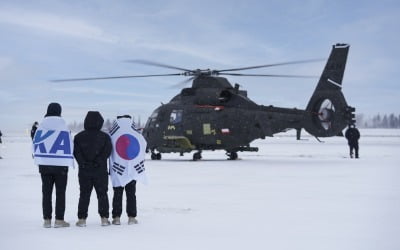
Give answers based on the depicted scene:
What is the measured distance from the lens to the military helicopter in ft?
74.1

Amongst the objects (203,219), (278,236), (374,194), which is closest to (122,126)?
(203,219)

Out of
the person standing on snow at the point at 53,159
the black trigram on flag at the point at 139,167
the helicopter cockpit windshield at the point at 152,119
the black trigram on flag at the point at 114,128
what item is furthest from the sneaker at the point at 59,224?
the helicopter cockpit windshield at the point at 152,119

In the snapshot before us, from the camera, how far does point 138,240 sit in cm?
A: 637

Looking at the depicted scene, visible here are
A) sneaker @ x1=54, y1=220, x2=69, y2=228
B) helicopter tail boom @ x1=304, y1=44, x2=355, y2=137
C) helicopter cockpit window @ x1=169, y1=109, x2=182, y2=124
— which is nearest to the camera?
sneaker @ x1=54, y1=220, x2=69, y2=228

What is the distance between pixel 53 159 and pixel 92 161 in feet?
1.88

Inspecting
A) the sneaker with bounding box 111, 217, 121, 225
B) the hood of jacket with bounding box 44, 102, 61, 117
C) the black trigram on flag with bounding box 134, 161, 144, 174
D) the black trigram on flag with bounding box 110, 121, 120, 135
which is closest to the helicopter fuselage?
the black trigram on flag with bounding box 134, 161, 144, 174

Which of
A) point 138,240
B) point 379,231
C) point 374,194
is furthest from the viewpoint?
point 374,194

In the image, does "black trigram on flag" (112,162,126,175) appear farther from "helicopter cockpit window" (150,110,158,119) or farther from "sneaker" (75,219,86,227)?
"helicopter cockpit window" (150,110,158,119)

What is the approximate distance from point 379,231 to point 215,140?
1736 centimetres

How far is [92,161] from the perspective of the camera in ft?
24.1

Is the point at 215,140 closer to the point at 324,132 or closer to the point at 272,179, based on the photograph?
the point at 324,132

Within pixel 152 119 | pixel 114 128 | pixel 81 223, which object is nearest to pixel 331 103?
pixel 152 119

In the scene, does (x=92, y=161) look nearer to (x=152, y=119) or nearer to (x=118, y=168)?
(x=118, y=168)

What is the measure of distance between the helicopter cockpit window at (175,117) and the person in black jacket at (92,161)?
56.8 feet
